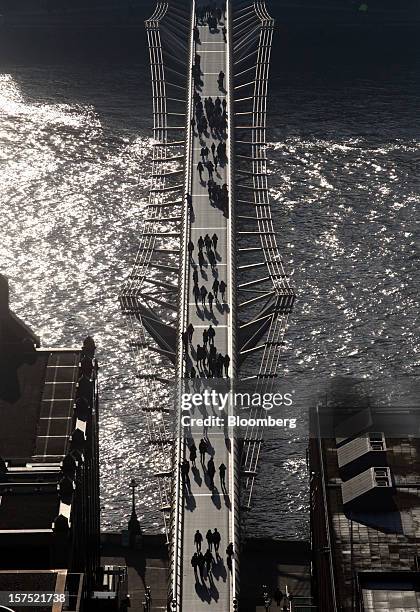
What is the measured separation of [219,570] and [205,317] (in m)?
39.7

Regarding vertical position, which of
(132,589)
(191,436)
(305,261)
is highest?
(305,261)

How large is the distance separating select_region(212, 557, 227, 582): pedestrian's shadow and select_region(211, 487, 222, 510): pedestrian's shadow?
254 inches

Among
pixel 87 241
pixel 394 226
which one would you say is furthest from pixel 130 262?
pixel 394 226

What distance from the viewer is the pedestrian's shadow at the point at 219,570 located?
100188mm

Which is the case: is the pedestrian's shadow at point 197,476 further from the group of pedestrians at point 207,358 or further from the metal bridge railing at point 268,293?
the group of pedestrians at point 207,358

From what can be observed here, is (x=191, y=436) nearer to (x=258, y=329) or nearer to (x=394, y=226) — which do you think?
(x=258, y=329)

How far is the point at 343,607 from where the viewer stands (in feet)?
293

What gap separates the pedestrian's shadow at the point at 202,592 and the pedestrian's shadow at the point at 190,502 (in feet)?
29.2

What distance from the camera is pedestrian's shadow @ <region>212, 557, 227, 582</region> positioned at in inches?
3944

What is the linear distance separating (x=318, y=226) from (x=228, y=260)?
122 ft

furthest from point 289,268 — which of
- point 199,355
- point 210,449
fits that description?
point 210,449

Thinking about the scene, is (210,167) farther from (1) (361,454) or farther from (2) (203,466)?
(1) (361,454)

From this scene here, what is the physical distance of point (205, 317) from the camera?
136250 millimetres

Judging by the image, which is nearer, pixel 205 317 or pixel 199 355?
pixel 199 355
